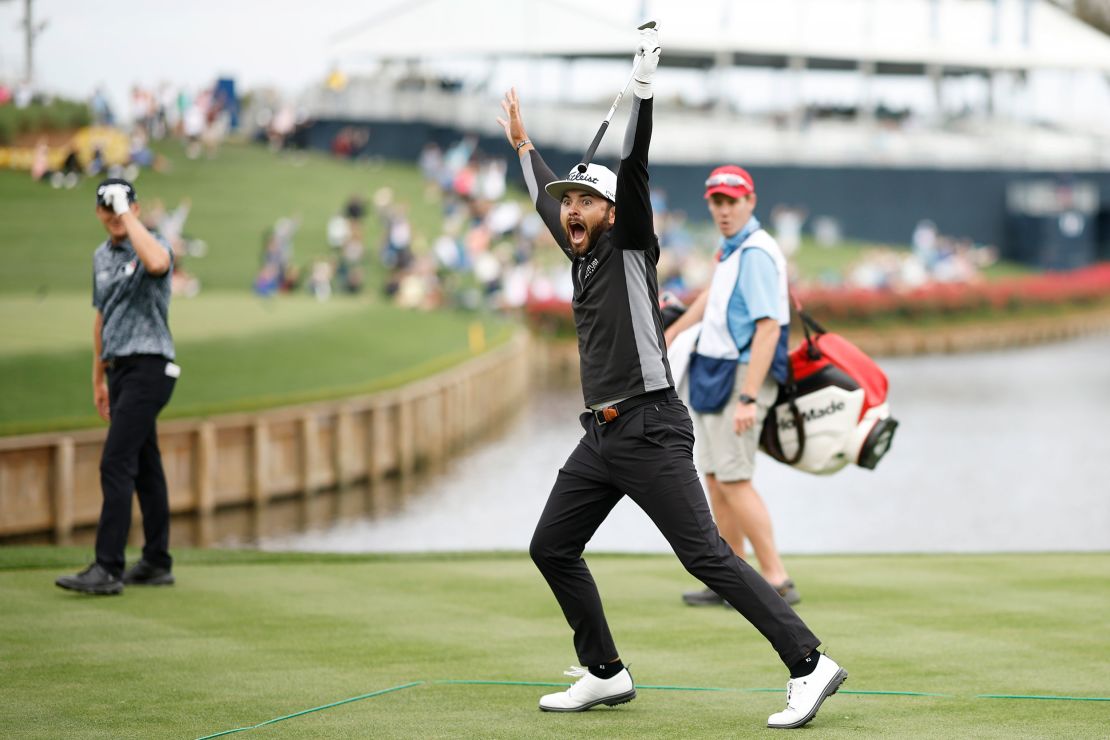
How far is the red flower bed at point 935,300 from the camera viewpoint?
35.9m

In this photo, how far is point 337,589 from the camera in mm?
8125

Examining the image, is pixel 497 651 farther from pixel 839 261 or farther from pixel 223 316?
pixel 839 261

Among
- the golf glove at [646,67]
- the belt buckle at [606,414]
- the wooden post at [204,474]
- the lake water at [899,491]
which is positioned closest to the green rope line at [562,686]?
the belt buckle at [606,414]

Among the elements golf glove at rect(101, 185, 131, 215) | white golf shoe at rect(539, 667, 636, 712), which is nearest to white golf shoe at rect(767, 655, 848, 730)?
white golf shoe at rect(539, 667, 636, 712)

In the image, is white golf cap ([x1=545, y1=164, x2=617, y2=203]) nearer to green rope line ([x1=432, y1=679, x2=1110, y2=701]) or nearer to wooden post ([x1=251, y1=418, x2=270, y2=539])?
green rope line ([x1=432, y1=679, x2=1110, y2=701])

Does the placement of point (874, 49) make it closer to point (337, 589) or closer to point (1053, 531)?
point (1053, 531)

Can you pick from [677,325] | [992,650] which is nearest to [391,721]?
[992,650]

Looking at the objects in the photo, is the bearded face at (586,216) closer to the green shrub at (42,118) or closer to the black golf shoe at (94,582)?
the black golf shoe at (94,582)

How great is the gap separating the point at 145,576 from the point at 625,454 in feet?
12.0

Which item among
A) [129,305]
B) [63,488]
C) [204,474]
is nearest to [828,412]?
[129,305]

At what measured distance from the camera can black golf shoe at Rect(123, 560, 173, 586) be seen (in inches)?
320

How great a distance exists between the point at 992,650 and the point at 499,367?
68.8 ft

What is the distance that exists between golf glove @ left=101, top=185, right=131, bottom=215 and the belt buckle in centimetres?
317

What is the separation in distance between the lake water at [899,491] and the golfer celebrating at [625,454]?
6245 mm
